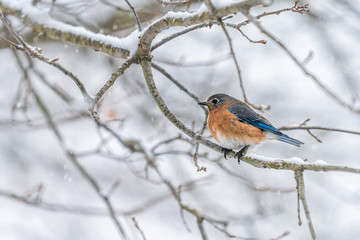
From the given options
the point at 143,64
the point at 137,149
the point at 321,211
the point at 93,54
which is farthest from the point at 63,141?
the point at 321,211

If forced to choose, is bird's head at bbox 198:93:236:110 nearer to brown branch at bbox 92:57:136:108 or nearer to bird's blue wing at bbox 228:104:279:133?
bird's blue wing at bbox 228:104:279:133

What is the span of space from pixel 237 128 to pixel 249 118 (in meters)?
0.43

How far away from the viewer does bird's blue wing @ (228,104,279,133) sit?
518 cm

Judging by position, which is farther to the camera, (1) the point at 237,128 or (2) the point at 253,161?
(1) the point at 237,128

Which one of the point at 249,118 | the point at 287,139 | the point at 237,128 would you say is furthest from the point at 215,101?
the point at 287,139

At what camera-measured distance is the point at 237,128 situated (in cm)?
498

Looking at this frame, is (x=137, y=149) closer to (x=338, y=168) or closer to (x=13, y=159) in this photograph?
(x=338, y=168)

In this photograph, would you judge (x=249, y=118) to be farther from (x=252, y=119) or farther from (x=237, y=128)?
(x=237, y=128)

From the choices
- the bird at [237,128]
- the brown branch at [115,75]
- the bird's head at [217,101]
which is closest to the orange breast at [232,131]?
the bird at [237,128]

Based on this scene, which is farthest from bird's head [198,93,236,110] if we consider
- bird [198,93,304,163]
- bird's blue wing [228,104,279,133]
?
bird's blue wing [228,104,279,133]

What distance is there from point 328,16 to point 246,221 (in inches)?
137

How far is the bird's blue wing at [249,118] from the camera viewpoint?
5.18 m

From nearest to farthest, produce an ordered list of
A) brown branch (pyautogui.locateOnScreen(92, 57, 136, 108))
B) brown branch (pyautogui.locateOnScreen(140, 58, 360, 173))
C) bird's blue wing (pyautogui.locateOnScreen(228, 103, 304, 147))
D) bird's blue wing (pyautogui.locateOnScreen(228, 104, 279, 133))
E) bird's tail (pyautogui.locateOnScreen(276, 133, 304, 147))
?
brown branch (pyautogui.locateOnScreen(140, 58, 360, 173)) < brown branch (pyautogui.locateOnScreen(92, 57, 136, 108)) < bird's tail (pyautogui.locateOnScreen(276, 133, 304, 147)) < bird's blue wing (pyautogui.locateOnScreen(228, 103, 304, 147)) < bird's blue wing (pyautogui.locateOnScreen(228, 104, 279, 133))

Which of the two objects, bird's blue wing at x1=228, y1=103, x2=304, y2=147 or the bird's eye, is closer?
bird's blue wing at x1=228, y1=103, x2=304, y2=147
